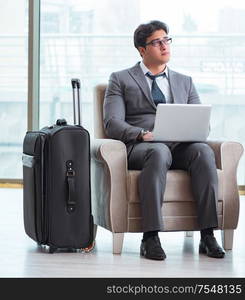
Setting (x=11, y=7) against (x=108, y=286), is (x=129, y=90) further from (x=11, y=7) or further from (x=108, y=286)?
(x=11, y=7)

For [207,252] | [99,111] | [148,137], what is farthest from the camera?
[99,111]

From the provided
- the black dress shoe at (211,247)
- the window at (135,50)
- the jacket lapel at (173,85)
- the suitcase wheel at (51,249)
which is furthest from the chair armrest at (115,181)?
the window at (135,50)

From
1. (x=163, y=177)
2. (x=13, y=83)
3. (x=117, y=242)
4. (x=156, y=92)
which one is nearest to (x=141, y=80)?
(x=156, y=92)

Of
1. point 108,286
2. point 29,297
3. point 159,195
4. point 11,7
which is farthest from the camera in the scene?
point 11,7

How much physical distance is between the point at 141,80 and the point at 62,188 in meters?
0.76

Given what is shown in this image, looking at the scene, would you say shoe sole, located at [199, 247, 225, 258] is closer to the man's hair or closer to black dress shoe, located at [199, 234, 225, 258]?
black dress shoe, located at [199, 234, 225, 258]

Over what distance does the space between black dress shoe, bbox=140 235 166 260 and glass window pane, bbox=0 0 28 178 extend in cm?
378

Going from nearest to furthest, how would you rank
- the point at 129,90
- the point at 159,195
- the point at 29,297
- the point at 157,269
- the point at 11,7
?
the point at 29,297
the point at 157,269
the point at 159,195
the point at 129,90
the point at 11,7

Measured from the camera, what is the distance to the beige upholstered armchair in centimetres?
363

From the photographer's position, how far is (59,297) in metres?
2.68

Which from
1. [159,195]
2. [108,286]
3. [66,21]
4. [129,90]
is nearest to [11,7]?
[66,21]

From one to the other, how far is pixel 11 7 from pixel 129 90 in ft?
11.0

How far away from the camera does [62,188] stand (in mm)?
3596

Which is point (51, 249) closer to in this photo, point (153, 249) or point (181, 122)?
point (153, 249)
